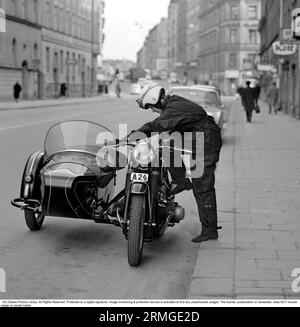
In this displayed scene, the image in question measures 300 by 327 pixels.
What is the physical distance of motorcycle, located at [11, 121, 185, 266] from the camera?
5816 mm

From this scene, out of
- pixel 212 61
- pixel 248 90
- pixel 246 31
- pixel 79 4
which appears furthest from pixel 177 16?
pixel 248 90

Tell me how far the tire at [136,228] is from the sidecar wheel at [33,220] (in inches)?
60.4

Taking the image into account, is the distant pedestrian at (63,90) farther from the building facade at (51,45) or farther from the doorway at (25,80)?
the doorway at (25,80)

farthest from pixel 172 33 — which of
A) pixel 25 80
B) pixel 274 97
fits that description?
pixel 274 97

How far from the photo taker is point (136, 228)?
5609 mm

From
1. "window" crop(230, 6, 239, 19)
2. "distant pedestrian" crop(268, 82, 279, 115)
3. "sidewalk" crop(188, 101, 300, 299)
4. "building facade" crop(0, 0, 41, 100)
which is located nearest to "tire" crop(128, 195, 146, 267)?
"sidewalk" crop(188, 101, 300, 299)

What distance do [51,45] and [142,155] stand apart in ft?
194

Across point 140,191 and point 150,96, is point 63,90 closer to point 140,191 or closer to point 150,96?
point 150,96

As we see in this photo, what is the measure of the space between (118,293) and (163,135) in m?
1.67

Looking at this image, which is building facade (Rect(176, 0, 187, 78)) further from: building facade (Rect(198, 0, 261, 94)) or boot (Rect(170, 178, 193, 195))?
boot (Rect(170, 178, 193, 195))

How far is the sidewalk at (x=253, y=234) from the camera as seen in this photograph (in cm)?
501

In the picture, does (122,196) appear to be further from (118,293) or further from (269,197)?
(269,197)

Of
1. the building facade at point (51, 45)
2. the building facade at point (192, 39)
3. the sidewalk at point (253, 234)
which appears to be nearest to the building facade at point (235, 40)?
the building facade at point (51, 45)

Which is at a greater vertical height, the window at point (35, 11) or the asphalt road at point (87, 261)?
the window at point (35, 11)
